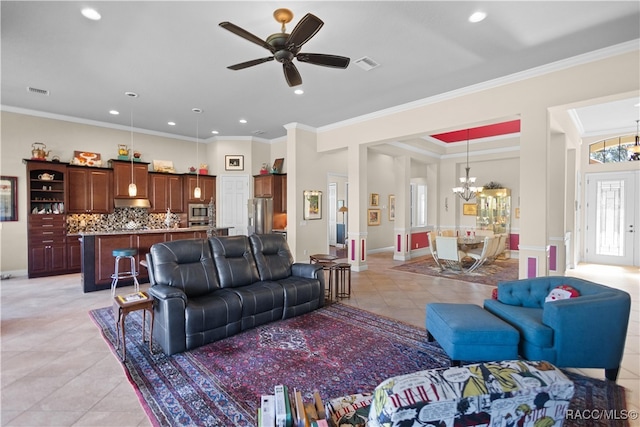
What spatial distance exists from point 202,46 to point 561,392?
4320mm

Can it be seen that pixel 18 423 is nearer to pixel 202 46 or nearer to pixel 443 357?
pixel 443 357

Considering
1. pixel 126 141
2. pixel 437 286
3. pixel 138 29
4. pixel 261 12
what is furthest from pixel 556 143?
pixel 126 141

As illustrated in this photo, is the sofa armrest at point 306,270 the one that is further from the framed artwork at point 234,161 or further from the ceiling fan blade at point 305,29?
the framed artwork at point 234,161

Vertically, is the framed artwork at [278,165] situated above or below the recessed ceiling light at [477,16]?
below

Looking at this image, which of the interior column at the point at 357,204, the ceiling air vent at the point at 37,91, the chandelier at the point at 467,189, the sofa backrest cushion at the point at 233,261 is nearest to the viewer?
the sofa backrest cushion at the point at 233,261

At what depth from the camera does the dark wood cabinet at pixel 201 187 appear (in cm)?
808

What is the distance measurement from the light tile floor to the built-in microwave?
112 inches

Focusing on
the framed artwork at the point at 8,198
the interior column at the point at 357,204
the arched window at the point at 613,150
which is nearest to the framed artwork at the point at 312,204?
the interior column at the point at 357,204

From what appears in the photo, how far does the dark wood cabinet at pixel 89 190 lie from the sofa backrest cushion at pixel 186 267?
177 inches

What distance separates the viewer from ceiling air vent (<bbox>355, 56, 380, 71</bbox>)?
13.1 ft

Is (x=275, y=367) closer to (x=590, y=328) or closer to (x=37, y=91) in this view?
(x=590, y=328)

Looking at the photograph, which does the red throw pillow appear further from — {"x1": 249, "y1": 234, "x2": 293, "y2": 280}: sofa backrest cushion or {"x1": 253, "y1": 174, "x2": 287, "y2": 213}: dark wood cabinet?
{"x1": 253, "y1": 174, "x2": 287, "y2": 213}: dark wood cabinet

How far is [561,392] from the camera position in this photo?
1013 mm

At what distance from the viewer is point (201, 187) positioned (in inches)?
322
